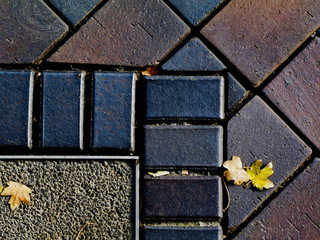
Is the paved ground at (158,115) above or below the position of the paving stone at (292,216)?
above

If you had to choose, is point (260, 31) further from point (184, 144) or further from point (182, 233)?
point (182, 233)

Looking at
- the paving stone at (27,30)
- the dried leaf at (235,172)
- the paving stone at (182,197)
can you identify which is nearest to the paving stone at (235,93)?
the dried leaf at (235,172)

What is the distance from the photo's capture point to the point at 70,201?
1.55 meters

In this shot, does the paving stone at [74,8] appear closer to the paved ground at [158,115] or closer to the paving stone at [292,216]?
the paved ground at [158,115]

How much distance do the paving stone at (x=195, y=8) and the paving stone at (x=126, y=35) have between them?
0.04 m

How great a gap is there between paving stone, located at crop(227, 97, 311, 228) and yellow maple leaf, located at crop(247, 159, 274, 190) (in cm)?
2

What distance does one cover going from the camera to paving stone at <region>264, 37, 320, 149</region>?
1.61 metres

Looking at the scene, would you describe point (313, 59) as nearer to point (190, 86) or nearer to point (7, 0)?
point (190, 86)

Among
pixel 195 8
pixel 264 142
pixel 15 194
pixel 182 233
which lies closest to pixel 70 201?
pixel 15 194

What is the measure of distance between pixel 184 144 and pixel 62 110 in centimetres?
55

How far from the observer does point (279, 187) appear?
5.23 feet

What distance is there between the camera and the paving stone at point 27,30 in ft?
5.28

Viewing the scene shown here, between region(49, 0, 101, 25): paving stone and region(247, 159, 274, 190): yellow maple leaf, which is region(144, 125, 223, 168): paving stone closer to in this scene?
region(247, 159, 274, 190): yellow maple leaf

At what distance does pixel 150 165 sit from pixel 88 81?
0.46 meters
